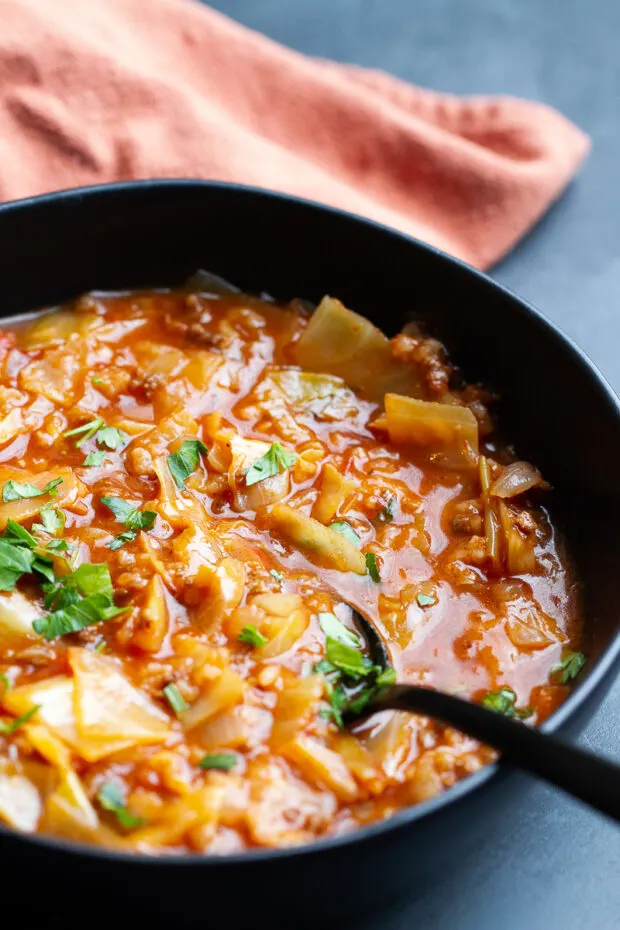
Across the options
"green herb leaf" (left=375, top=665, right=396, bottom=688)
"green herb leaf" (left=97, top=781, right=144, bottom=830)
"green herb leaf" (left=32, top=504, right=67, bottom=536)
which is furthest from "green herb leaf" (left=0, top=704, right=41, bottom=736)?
"green herb leaf" (left=375, top=665, right=396, bottom=688)

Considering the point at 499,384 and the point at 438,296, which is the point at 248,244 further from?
the point at 499,384

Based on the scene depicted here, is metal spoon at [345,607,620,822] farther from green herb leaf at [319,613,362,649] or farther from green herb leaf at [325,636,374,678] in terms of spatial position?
green herb leaf at [319,613,362,649]

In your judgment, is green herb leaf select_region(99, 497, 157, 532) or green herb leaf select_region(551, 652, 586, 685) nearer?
green herb leaf select_region(551, 652, 586, 685)

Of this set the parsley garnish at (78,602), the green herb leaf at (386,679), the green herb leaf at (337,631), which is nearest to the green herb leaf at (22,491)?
the parsley garnish at (78,602)

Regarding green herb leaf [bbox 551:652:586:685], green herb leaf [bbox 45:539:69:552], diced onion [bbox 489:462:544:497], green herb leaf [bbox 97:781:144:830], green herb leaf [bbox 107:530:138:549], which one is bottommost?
green herb leaf [bbox 45:539:69:552]

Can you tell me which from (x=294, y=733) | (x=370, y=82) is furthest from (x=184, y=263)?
(x=294, y=733)

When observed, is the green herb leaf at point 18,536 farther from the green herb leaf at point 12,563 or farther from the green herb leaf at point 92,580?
the green herb leaf at point 92,580
